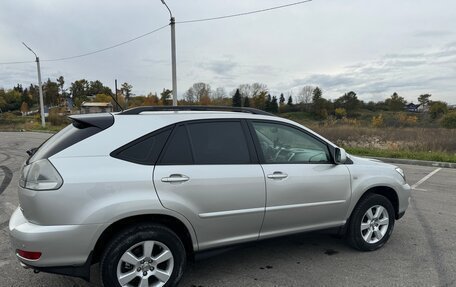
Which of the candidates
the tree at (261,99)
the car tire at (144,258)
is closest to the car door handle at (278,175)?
the car tire at (144,258)

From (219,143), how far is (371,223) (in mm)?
2184

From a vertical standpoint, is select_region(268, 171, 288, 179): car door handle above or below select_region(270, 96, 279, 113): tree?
above

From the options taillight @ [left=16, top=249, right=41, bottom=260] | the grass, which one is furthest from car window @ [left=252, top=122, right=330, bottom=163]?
the grass

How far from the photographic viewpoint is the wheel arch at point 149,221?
2922mm

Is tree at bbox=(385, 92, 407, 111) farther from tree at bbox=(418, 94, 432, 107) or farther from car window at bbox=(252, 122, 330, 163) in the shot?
car window at bbox=(252, 122, 330, 163)

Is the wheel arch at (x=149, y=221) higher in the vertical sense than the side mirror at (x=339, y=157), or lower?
lower

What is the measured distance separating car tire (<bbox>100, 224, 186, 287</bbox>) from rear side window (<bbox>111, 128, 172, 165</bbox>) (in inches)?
22.1

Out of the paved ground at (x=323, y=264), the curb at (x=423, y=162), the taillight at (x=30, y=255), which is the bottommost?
the curb at (x=423, y=162)

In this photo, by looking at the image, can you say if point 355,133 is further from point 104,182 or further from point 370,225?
point 104,182

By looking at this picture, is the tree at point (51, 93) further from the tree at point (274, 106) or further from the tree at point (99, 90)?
the tree at point (274, 106)

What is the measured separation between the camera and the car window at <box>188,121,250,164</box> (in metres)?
3.28

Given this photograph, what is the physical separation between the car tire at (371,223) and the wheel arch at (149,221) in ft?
6.49

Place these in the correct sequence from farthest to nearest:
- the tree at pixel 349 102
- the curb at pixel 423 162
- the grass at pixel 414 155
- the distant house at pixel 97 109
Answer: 1. the tree at pixel 349 102
2. the grass at pixel 414 155
3. the curb at pixel 423 162
4. the distant house at pixel 97 109

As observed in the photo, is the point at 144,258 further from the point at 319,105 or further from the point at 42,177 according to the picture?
the point at 319,105
